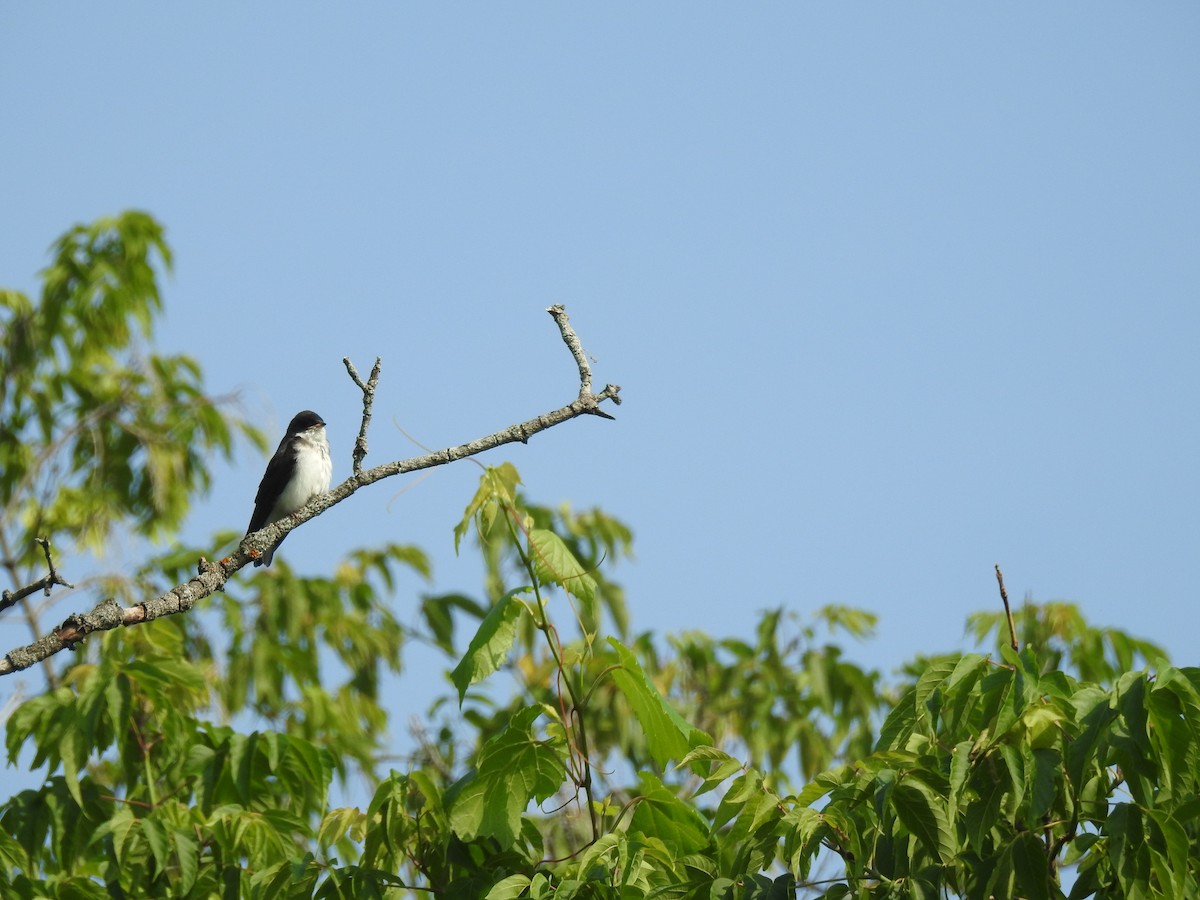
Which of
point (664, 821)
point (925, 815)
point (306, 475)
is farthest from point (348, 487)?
point (306, 475)

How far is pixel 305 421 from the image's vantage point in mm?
9109

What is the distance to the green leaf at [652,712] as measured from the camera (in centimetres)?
368

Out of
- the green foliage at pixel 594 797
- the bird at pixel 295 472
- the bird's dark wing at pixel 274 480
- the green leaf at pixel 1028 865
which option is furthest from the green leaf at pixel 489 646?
the bird's dark wing at pixel 274 480

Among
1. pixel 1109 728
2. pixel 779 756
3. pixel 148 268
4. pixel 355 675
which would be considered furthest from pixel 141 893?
pixel 148 268

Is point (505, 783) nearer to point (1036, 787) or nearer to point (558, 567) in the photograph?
point (558, 567)

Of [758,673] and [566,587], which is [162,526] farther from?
[566,587]

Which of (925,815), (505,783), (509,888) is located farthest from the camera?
(505,783)

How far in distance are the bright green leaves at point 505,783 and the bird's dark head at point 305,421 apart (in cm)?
566

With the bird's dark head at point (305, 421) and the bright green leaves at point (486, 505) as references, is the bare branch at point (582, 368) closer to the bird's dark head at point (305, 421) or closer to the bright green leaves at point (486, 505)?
the bright green leaves at point (486, 505)

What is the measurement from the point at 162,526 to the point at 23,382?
5.77 ft

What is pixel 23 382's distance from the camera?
38.2ft

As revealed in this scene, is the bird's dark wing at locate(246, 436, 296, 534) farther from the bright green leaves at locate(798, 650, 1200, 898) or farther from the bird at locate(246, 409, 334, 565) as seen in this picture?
the bright green leaves at locate(798, 650, 1200, 898)

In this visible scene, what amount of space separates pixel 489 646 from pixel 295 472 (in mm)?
5233

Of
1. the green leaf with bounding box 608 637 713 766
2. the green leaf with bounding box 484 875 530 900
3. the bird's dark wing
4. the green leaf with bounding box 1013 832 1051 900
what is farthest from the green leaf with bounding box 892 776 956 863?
the bird's dark wing
